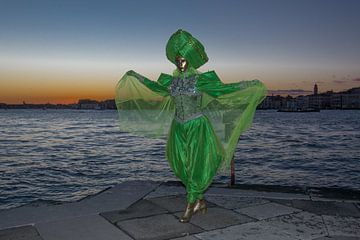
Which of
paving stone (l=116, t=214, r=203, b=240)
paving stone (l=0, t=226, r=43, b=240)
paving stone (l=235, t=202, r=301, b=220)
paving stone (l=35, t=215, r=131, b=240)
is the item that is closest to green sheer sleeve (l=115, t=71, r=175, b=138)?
paving stone (l=116, t=214, r=203, b=240)

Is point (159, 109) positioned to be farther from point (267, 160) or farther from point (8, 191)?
point (267, 160)

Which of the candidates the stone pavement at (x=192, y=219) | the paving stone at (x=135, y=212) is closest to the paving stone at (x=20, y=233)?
the stone pavement at (x=192, y=219)

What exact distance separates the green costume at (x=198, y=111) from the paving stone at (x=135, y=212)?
2.14 ft

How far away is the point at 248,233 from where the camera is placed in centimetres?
479

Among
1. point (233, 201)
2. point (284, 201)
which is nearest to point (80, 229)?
point (233, 201)

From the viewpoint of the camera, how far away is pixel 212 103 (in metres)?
5.82

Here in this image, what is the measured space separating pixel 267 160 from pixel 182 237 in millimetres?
17680

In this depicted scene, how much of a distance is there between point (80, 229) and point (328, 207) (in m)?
3.69

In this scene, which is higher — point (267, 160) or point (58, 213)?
point (58, 213)

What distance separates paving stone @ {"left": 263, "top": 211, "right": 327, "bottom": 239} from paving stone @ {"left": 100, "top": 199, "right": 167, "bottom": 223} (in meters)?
1.64

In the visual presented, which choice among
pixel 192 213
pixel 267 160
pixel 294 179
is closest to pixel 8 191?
pixel 192 213

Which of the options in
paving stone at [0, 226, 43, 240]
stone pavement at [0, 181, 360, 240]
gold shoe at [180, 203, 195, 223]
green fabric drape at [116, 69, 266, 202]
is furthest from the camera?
green fabric drape at [116, 69, 266, 202]

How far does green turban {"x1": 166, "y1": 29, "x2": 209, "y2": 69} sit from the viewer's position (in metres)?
5.18

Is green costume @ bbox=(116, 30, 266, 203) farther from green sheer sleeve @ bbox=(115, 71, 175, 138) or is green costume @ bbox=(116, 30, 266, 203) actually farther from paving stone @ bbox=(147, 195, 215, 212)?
paving stone @ bbox=(147, 195, 215, 212)
